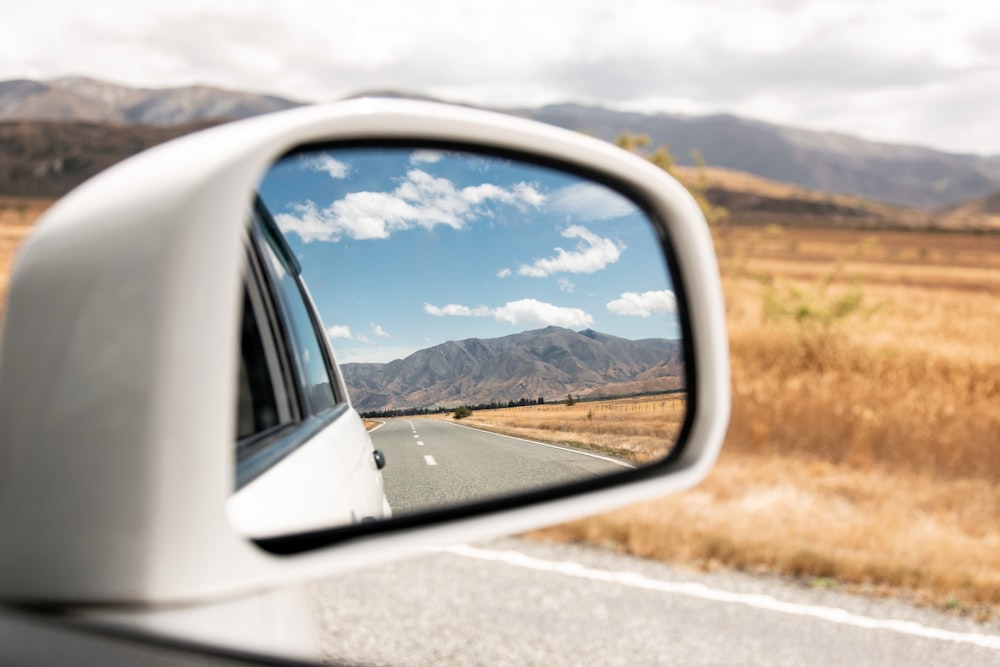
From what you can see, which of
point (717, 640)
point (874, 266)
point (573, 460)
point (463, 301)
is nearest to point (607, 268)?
point (573, 460)

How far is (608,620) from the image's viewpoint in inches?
171

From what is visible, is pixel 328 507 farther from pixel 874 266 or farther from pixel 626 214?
pixel 874 266

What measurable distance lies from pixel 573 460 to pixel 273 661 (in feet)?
2.21

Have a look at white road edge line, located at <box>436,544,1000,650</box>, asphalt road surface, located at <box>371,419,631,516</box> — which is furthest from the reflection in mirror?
white road edge line, located at <box>436,544,1000,650</box>

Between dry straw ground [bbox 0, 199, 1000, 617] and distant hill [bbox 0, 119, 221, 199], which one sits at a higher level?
distant hill [bbox 0, 119, 221, 199]

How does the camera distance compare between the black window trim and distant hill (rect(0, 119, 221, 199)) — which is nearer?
the black window trim

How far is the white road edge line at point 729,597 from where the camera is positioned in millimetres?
4355

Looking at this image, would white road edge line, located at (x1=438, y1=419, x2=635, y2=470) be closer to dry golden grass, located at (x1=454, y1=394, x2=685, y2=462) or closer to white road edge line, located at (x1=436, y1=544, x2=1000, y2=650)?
dry golden grass, located at (x1=454, y1=394, x2=685, y2=462)

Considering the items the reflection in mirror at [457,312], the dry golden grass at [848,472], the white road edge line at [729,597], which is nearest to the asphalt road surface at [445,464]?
the reflection in mirror at [457,312]

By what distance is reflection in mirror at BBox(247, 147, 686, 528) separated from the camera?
4.29ft

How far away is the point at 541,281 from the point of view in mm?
1578

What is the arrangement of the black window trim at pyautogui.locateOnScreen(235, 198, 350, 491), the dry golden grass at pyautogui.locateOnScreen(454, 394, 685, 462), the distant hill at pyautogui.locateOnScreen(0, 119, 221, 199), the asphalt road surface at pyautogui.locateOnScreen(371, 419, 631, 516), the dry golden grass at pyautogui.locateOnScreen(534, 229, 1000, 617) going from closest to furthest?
the black window trim at pyautogui.locateOnScreen(235, 198, 350, 491) → the asphalt road surface at pyautogui.locateOnScreen(371, 419, 631, 516) → the dry golden grass at pyautogui.locateOnScreen(454, 394, 685, 462) → the dry golden grass at pyautogui.locateOnScreen(534, 229, 1000, 617) → the distant hill at pyautogui.locateOnScreen(0, 119, 221, 199)

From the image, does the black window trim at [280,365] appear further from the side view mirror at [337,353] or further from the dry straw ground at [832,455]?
the dry straw ground at [832,455]

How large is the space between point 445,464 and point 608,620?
327 cm
